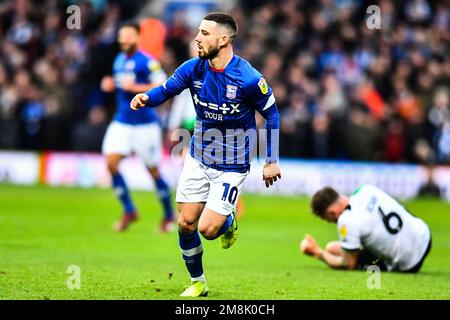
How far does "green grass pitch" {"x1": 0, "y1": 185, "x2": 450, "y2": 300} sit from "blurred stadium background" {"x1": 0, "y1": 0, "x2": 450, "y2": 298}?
139 inches

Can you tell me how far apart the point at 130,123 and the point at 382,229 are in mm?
5451

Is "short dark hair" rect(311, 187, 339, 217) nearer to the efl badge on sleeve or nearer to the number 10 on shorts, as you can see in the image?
the number 10 on shorts

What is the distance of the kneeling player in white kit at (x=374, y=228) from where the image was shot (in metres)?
11.5

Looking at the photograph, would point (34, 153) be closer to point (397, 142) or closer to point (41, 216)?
point (41, 216)

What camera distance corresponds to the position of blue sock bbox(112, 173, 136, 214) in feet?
51.3

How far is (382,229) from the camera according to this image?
37.9 ft

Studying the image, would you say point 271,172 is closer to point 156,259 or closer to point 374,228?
point 374,228

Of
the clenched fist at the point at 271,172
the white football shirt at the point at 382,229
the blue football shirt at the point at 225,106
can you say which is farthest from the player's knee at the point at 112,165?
the clenched fist at the point at 271,172

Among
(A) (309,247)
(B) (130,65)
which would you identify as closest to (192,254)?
(A) (309,247)

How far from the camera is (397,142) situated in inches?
983

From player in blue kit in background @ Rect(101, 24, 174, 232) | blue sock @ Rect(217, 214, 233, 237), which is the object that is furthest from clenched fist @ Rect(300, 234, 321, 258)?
player in blue kit in background @ Rect(101, 24, 174, 232)
